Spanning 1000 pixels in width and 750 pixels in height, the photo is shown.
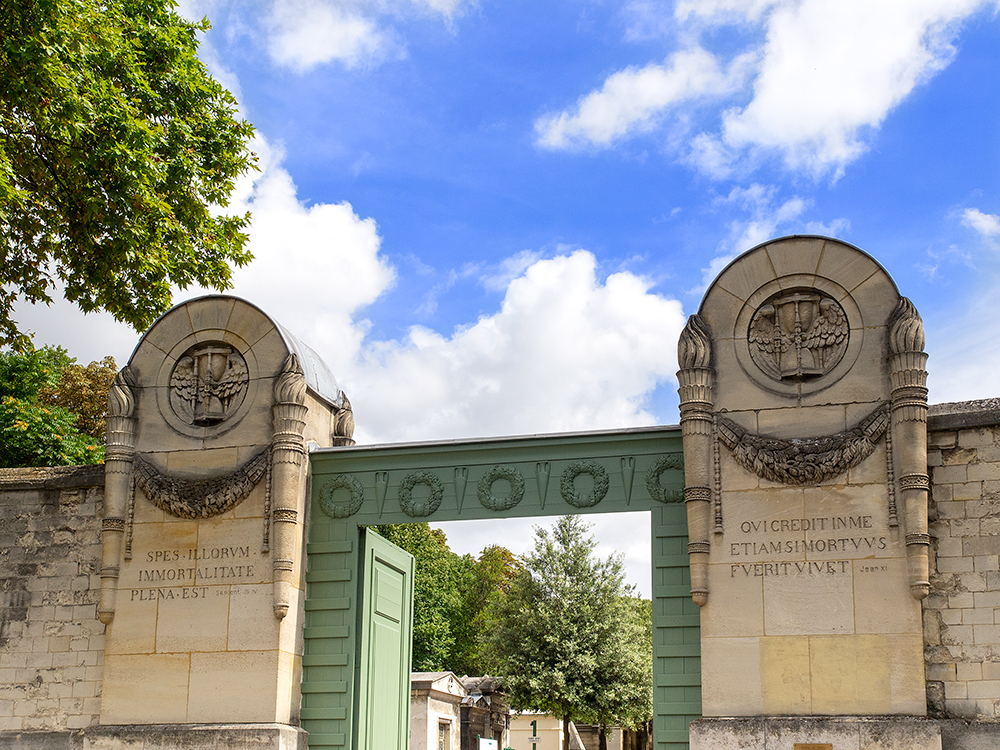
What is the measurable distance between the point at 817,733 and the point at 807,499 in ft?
7.16

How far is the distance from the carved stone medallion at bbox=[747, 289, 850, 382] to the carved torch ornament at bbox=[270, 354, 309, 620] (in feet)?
16.5

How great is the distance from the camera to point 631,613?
1200 inches

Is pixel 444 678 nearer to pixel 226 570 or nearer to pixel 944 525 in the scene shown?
pixel 226 570

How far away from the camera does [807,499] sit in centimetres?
1032

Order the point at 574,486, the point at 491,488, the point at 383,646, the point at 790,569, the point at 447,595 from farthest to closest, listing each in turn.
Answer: the point at 447,595 → the point at 383,646 → the point at 491,488 → the point at 574,486 → the point at 790,569

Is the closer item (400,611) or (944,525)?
(944,525)

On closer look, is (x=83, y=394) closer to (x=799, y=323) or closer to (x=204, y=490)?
(x=204, y=490)

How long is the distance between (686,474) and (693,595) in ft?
3.97

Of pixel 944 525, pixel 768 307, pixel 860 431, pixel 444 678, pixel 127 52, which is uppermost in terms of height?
pixel 127 52

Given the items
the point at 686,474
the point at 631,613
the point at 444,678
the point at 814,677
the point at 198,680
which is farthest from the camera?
the point at 631,613

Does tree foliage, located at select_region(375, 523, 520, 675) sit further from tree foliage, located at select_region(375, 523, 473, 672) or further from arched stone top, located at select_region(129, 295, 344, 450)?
arched stone top, located at select_region(129, 295, 344, 450)

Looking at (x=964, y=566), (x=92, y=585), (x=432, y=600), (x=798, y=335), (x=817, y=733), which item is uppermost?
(x=798, y=335)

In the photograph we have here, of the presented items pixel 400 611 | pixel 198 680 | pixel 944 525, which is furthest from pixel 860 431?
Answer: pixel 198 680

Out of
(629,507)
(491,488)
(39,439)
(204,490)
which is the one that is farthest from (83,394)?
(629,507)
